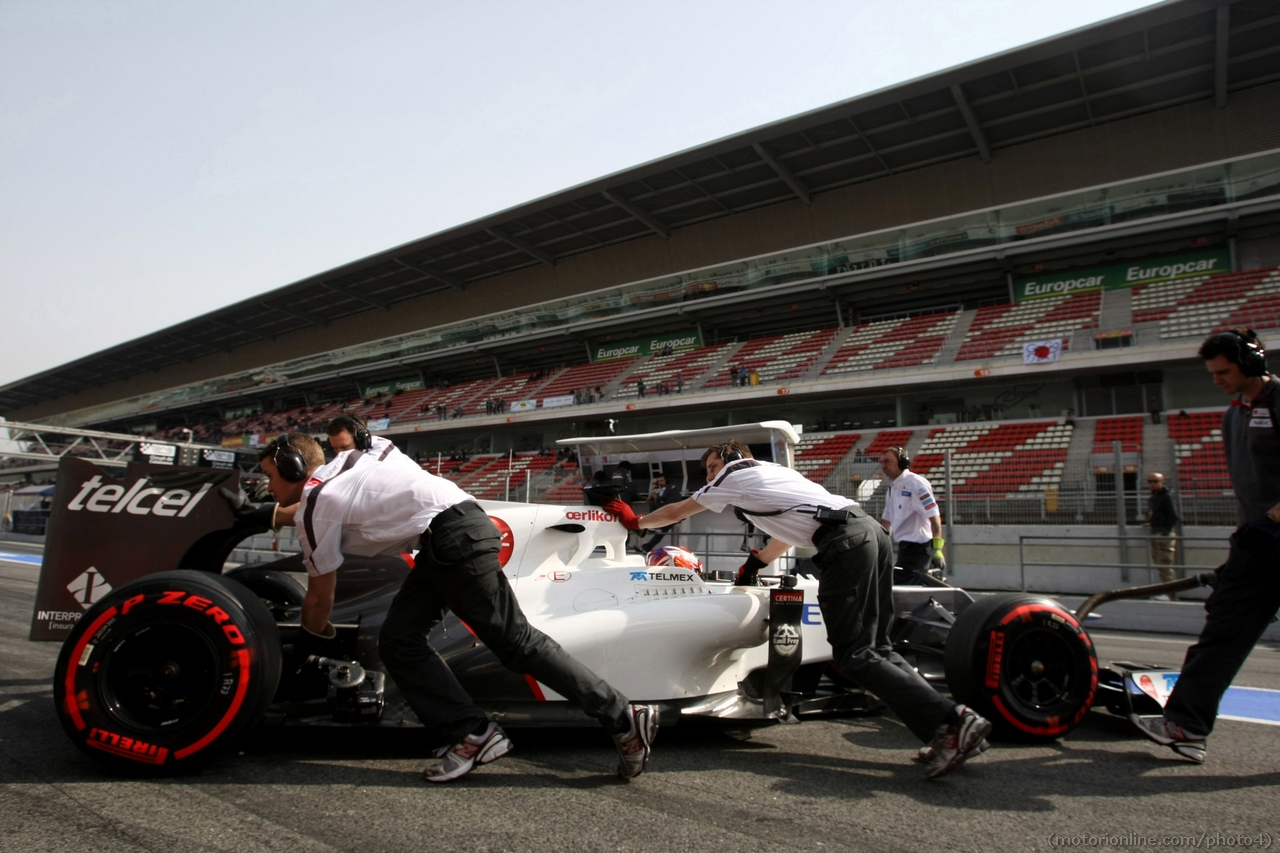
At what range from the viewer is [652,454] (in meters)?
8.35

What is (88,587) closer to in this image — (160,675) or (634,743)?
(160,675)

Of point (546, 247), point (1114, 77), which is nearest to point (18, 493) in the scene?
point (546, 247)

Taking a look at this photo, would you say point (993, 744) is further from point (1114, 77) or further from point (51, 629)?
point (1114, 77)

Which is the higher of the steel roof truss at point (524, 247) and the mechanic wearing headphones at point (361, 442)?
the steel roof truss at point (524, 247)

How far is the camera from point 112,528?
349cm

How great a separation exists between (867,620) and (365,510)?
2.00 metres

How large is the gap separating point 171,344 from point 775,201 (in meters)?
41.4

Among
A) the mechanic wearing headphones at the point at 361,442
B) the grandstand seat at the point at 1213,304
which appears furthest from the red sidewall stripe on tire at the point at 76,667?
the grandstand seat at the point at 1213,304

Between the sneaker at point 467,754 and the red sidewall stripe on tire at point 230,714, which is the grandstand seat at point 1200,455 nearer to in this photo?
the sneaker at point 467,754

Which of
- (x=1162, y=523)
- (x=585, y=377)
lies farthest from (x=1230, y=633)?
(x=585, y=377)

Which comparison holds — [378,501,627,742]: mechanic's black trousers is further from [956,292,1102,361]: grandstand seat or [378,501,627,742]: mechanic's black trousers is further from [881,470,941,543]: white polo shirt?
[956,292,1102,361]: grandstand seat

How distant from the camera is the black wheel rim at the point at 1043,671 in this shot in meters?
3.16

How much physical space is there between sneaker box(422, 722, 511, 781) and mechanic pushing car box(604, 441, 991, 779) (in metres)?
1.14

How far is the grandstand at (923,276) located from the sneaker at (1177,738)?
8645 millimetres
